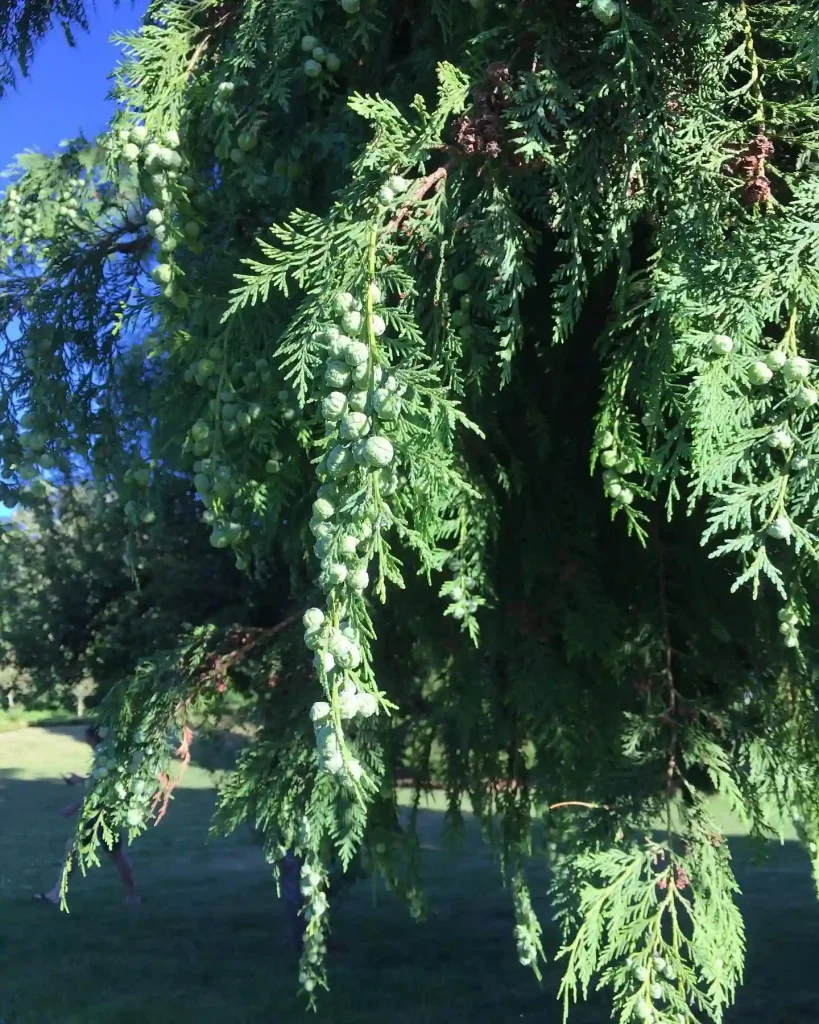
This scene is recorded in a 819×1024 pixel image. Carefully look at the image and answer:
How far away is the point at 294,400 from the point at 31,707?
7748 millimetres

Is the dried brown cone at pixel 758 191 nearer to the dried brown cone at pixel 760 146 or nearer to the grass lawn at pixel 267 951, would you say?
the dried brown cone at pixel 760 146

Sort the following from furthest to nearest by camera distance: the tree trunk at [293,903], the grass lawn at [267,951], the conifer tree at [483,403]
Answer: the tree trunk at [293,903] → the grass lawn at [267,951] → the conifer tree at [483,403]

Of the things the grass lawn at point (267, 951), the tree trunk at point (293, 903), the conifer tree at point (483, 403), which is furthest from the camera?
the tree trunk at point (293, 903)

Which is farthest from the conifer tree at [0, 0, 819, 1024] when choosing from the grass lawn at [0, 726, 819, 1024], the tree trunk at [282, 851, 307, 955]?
the tree trunk at [282, 851, 307, 955]

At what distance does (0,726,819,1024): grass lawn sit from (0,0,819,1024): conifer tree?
132 inches

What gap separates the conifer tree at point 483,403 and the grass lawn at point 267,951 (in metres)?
3.35

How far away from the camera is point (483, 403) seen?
8.45 feet

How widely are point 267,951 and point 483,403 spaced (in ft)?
26.4

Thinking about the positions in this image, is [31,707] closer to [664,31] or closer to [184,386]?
[184,386]

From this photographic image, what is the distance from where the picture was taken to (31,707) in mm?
8977

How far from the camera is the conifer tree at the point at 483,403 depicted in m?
1.62

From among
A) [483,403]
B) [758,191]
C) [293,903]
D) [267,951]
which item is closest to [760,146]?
[758,191]

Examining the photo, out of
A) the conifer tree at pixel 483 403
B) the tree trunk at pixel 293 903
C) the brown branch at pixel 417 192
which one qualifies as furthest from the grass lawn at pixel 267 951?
the brown branch at pixel 417 192

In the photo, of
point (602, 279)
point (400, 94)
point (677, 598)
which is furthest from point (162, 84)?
point (677, 598)
